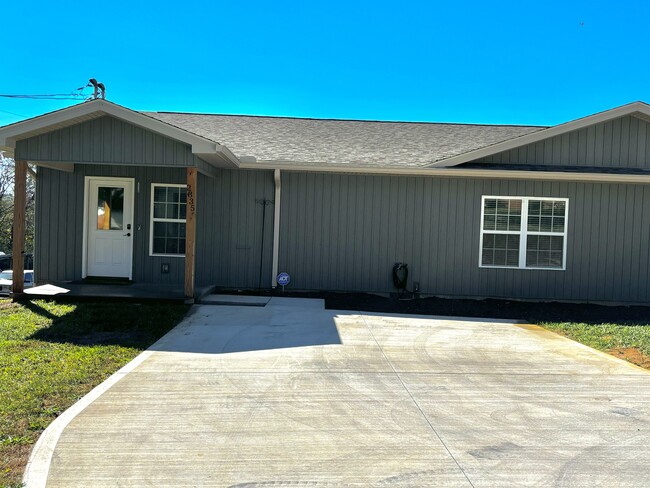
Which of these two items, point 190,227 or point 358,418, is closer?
point 358,418

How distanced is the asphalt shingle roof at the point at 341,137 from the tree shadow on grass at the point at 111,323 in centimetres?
374

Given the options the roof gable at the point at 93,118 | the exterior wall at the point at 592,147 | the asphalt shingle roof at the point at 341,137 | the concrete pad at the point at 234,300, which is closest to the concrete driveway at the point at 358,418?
the concrete pad at the point at 234,300

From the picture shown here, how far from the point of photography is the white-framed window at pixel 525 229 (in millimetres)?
10383

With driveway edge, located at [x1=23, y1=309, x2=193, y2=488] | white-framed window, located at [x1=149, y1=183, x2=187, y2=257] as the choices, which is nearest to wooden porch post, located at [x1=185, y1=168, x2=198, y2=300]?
white-framed window, located at [x1=149, y1=183, x2=187, y2=257]

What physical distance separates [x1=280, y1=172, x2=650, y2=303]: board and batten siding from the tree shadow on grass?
3170mm

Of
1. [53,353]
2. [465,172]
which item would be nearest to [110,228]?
[53,353]

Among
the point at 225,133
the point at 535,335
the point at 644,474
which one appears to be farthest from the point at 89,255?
the point at 644,474

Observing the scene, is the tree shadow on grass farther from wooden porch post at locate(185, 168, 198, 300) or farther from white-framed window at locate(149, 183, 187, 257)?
white-framed window at locate(149, 183, 187, 257)

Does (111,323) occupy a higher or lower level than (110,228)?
lower

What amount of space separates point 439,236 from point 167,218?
5.50 m

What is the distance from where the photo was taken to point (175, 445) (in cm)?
361

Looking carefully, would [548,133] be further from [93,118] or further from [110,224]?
[110,224]

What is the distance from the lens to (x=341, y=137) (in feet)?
40.6

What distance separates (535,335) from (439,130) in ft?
24.6
